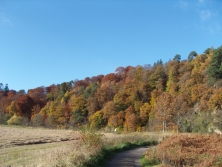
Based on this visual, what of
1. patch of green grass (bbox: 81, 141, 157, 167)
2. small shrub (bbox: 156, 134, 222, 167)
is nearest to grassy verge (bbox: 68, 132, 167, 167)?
patch of green grass (bbox: 81, 141, 157, 167)

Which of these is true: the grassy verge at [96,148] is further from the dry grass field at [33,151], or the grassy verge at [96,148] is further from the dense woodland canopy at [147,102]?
the dense woodland canopy at [147,102]

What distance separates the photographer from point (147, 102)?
Answer: 79.6 metres

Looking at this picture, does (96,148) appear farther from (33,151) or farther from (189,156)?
(33,151)

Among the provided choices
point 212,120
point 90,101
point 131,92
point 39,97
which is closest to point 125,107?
point 131,92

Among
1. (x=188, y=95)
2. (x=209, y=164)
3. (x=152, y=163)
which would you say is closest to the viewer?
(x=209, y=164)

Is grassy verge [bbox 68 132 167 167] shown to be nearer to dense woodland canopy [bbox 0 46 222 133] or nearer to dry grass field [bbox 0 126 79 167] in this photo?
dry grass field [bbox 0 126 79 167]

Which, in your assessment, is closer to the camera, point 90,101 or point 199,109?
point 199,109

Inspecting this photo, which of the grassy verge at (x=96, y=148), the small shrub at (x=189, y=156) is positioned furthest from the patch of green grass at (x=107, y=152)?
the small shrub at (x=189, y=156)

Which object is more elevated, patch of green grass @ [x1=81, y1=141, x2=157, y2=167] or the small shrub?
the small shrub

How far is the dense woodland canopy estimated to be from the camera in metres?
50.4

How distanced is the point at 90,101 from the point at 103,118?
38.8 ft

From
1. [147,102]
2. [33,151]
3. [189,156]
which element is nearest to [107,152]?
[189,156]

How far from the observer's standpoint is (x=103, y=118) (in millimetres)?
81312

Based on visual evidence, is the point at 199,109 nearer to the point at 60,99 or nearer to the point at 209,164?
the point at 209,164
